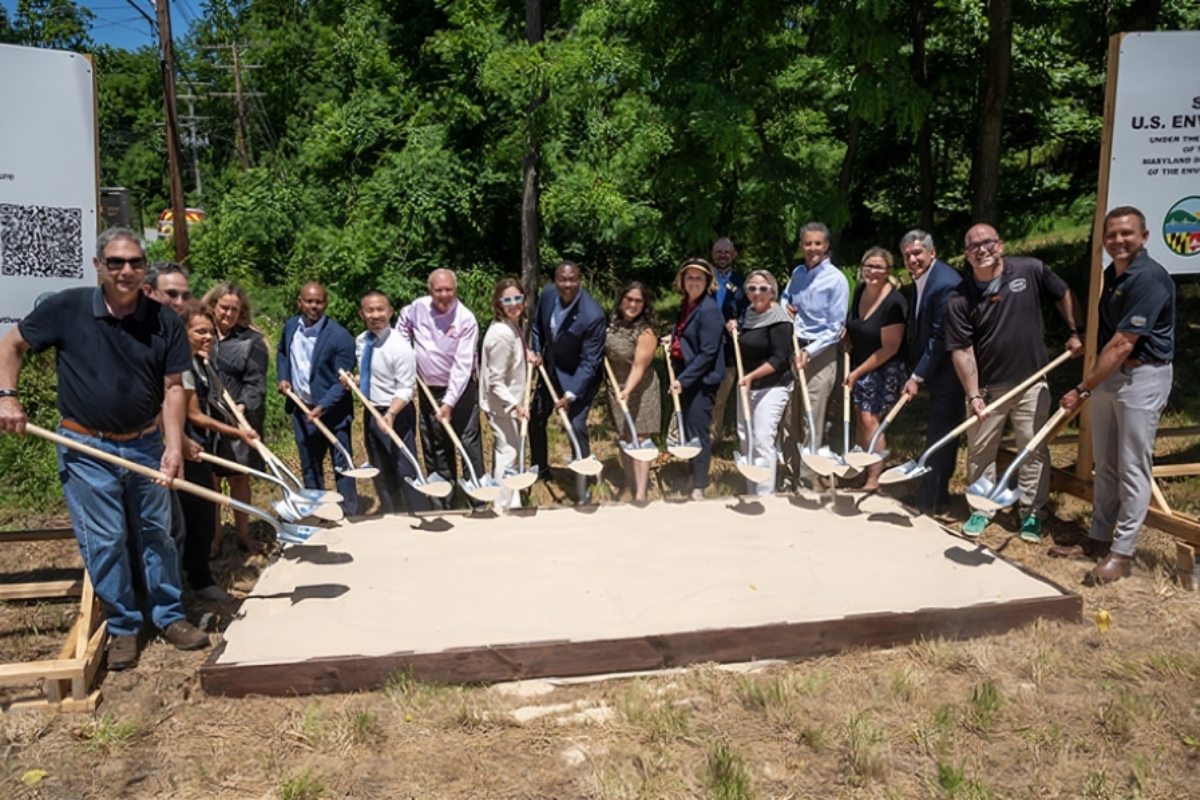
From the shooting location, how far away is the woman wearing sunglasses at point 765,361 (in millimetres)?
5824

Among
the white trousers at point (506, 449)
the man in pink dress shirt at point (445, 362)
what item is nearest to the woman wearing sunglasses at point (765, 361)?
the white trousers at point (506, 449)

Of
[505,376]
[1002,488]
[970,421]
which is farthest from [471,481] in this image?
[1002,488]

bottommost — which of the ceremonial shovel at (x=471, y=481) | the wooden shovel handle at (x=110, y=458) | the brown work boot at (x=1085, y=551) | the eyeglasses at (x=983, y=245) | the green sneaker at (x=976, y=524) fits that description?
the brown work boot at (x=1085, y=551)

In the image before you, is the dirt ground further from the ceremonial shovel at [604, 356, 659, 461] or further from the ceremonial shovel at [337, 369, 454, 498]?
the ceremonial shovel at [604, 356, 659, 461]

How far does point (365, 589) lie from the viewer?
459cm

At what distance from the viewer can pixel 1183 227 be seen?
17.5ft

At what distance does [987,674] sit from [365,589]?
2.94 meters

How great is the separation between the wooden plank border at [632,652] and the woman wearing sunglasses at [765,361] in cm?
192

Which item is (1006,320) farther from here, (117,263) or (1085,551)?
(117,263)

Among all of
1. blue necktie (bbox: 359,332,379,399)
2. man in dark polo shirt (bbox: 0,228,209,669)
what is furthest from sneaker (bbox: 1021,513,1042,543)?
man in dark polo shirt (bbox: 0,228,209,669)

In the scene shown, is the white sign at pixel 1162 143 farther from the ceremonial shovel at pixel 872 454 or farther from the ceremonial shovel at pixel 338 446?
the ceremonial shovel at pixel 338 446

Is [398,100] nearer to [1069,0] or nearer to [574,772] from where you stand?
[1069,0]

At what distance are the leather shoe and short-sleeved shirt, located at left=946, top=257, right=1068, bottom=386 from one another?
1.12 m

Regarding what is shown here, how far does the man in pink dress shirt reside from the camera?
18.9 feet
